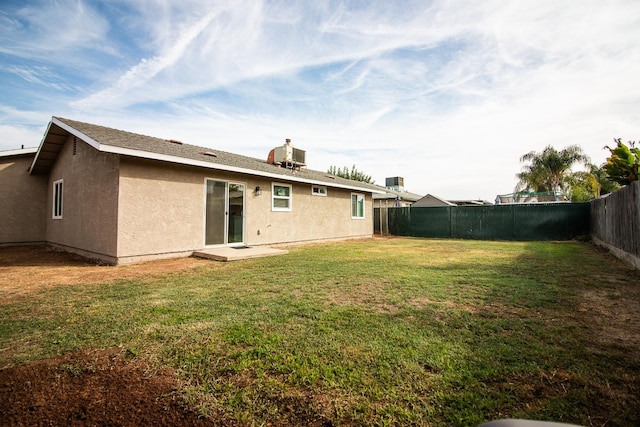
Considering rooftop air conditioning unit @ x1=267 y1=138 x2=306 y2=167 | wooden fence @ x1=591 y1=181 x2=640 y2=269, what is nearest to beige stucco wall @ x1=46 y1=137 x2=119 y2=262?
rooftop air conditioning unit @ x1=267 y1=138 x2=306 y2=167

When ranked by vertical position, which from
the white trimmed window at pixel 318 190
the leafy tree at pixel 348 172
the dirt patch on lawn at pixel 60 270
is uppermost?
the leafy tree at pixel 348 172

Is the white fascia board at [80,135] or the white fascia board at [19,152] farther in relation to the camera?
the white fascia board at [19,152]

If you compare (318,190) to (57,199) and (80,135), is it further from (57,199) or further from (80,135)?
(57,199)

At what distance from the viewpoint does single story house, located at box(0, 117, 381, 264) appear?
6.57m

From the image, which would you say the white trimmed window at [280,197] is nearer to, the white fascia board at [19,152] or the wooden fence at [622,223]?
the white fascia board at [19,152]

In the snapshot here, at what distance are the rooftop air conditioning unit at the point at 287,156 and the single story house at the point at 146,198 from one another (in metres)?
0.04

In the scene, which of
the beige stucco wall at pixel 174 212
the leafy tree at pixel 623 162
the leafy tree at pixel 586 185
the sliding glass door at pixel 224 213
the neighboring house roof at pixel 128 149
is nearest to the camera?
the neighboring house roof at pixel 128 149

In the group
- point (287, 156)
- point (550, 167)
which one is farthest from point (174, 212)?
point (550, 167)

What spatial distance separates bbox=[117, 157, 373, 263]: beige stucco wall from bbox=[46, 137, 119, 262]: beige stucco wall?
0.93ft

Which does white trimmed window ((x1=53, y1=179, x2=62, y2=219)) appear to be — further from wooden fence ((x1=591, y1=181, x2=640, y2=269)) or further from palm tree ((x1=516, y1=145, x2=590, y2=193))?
palm tree ((x1=516, y1=145, x2=590, y2=193))

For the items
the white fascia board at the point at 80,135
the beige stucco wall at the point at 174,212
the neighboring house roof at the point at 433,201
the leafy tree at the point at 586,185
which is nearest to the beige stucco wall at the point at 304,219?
the beige stucco wall at the point at 174,212

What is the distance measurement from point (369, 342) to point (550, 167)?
2845cm

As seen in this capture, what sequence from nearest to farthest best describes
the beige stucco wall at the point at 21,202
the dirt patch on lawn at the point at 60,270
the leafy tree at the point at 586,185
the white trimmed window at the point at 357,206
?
the dirt patch on lawn at the point at 60,270
the beige stucco wall at the point at 21,202
the white trimmed window at the point at 357,206
the leafy tree at the point at 586,185

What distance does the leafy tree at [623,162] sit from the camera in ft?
24.1
